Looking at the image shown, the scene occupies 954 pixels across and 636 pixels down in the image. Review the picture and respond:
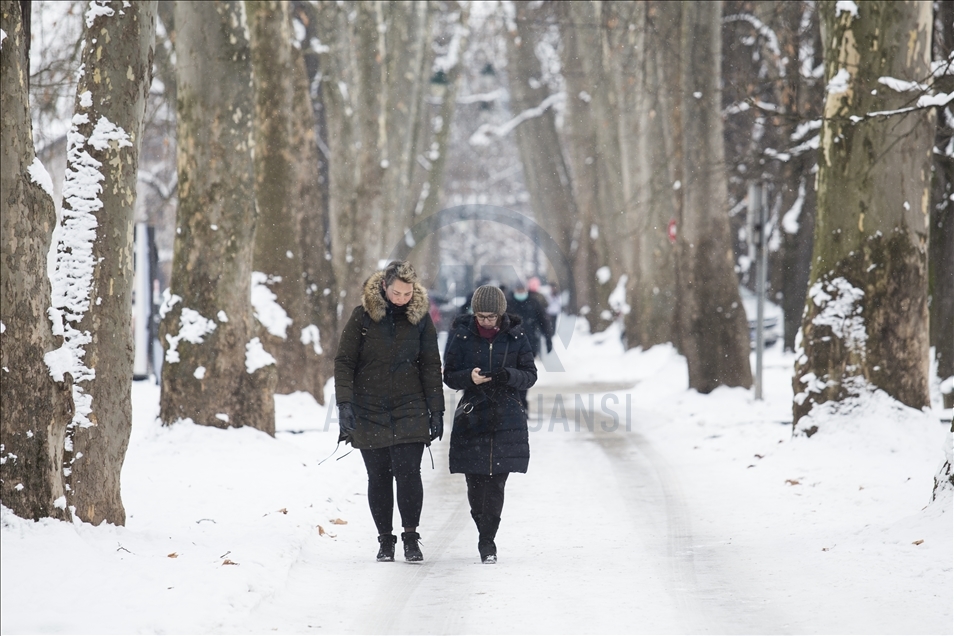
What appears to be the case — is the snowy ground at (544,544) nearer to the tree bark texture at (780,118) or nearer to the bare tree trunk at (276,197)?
the bare tree trunk at (276,197)

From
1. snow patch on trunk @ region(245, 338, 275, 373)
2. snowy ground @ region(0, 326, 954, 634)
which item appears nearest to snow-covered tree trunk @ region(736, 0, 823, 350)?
→ snowy ground @ region(0, 326, 954, 634)

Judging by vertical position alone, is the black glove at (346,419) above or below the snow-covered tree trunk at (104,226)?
below

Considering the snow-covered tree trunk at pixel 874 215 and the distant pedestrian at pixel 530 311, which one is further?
the distant pedestrian at pixel 530 311

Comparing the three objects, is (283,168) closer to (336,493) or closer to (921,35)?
(336,493)

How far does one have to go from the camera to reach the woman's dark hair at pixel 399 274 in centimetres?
745

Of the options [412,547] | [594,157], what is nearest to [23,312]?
[412,547]

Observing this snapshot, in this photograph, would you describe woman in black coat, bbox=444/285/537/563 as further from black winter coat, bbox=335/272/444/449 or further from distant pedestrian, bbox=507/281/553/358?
distant pedestrian, bbox=507/281/553/358

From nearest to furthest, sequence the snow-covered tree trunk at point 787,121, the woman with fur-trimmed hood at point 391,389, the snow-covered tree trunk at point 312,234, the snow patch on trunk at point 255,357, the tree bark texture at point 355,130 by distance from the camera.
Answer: the woman with fur-trimmed hood at point 391,389 → the snow patch on trunk at point 255,357 → the snow-covered tree trunk at point 312,234 → the snow-covered tree trunk at point 787,121 → the tree bark texture at point 355,130

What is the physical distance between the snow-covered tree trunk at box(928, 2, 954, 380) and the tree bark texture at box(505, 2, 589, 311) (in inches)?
670

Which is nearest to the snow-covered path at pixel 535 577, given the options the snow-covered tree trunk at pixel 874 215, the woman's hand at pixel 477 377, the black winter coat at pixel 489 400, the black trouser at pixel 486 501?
the black trouser at pixel 486 501

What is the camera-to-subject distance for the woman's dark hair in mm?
7453

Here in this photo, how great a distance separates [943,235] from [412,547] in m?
10.3

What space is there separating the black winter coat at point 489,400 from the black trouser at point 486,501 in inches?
3.8

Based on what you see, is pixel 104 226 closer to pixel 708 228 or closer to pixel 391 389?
pixel 391 389
